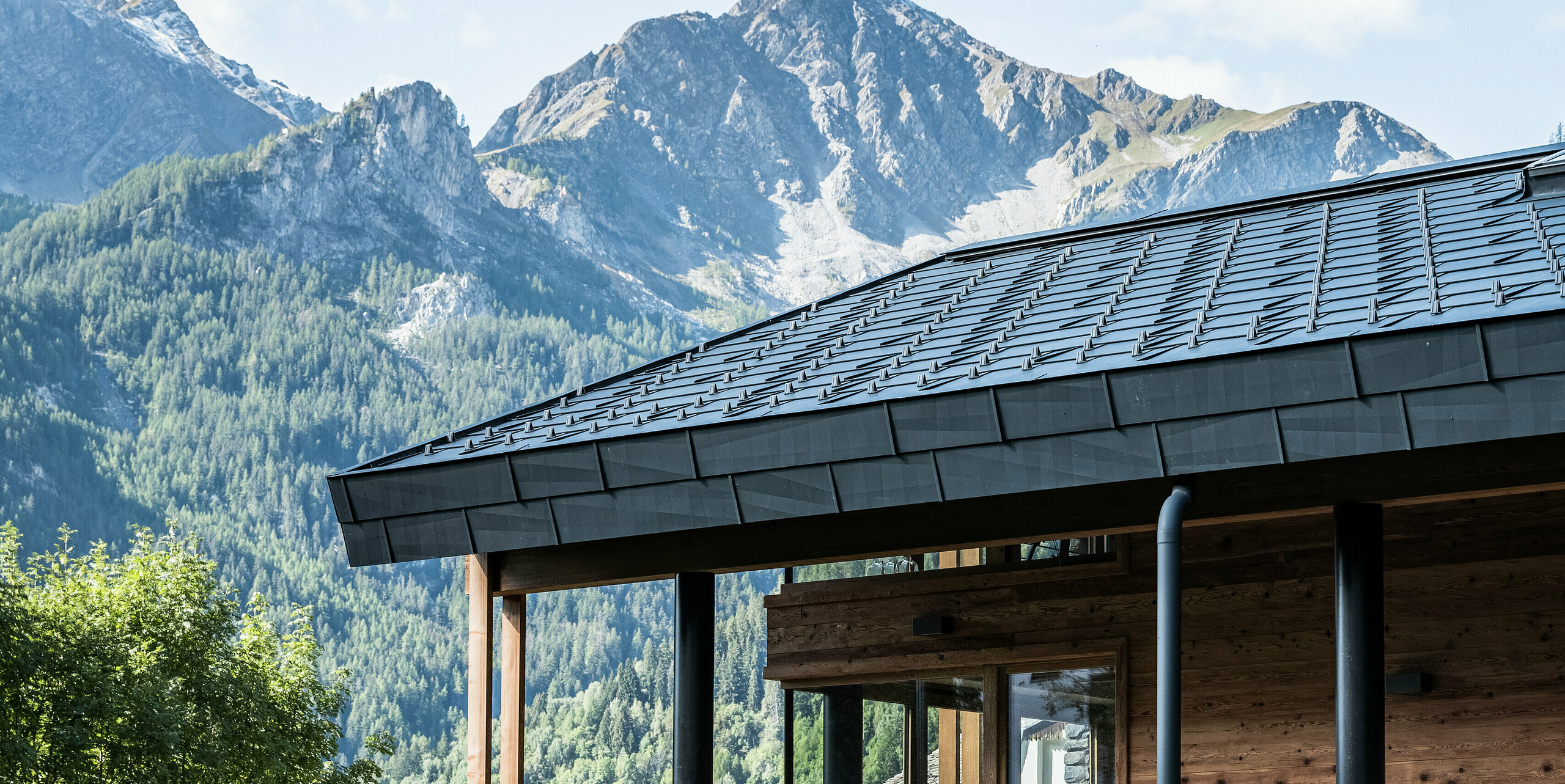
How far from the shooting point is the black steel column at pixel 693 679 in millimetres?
5699

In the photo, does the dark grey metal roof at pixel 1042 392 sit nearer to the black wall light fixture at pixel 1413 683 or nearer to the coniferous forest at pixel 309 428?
the black wall light fixture at pixel 1413 683

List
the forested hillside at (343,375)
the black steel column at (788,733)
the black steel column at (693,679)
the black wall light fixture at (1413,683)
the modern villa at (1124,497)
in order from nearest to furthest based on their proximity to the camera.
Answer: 1. the modern villa at (1124,497)
2. the black steel column at (693,679)
3. the black wall light fixture at (1413,683)
4. the black steel column at (788,733)
5. the forested hillside at (343,375)

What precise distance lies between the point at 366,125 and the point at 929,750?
17250cm

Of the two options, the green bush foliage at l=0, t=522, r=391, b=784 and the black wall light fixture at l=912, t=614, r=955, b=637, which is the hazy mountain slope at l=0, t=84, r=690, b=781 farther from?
the black wall light fixture at l=912, t=614, r=955, b=637

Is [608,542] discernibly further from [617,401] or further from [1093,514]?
[1093,514]

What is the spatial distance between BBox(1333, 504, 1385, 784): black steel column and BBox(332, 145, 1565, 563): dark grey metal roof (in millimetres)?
580

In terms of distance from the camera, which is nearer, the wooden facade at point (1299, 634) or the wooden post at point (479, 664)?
the wooden facade at point (1299, 634)

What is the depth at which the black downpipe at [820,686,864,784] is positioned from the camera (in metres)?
8.63

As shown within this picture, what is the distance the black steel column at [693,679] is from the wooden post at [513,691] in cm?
134

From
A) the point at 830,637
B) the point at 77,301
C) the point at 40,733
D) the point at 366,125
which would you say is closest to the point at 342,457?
the point at 77,301

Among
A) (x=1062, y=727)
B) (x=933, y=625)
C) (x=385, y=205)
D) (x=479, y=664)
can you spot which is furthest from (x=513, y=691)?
(x=385, y=205)

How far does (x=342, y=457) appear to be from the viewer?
141625 mm

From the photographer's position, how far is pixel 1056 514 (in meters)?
5.16

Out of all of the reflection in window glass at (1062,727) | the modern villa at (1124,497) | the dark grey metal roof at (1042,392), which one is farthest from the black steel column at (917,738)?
the dark grey metal roof at (1042,392)
